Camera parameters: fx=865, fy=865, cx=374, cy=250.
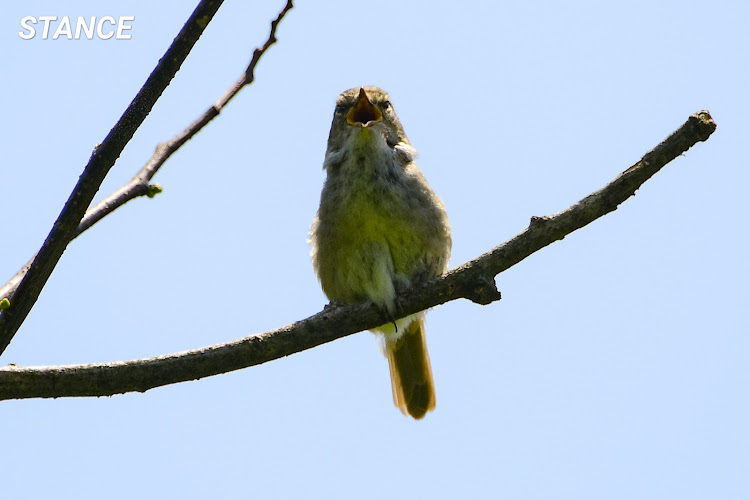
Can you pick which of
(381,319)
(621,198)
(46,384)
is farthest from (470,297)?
(46,384)

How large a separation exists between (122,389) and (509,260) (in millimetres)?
1657

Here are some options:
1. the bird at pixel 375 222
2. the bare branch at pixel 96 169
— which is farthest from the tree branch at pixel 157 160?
the bird at pixel 375 222

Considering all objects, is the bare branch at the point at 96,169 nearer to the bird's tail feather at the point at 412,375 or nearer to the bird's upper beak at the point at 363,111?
the bird's upper beak at the point at 363,111

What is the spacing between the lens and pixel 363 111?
5.57 metres

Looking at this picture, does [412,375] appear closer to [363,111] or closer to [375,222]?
[375,222]

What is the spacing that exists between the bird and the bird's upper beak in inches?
2.0

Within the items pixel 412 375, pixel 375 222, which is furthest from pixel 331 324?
pixel 412 375

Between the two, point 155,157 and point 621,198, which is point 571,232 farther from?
point 155,157

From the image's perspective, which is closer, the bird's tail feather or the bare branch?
the bare branch

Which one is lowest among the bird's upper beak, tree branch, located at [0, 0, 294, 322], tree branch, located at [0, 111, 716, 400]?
tree branch, located at [0, 111, 716, 400]

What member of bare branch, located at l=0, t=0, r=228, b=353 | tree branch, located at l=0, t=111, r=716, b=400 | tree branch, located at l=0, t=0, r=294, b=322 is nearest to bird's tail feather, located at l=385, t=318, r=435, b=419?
tree branch, located at l=0, t=111, r=716, b=400

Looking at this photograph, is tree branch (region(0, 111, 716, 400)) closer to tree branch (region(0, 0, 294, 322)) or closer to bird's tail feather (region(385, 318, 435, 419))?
tree branch (region(0, 0, 294, 322))

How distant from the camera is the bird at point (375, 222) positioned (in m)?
4.73

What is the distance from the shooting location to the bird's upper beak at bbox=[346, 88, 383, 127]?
5.54 metres
